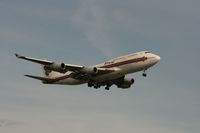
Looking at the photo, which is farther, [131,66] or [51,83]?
[51,83]

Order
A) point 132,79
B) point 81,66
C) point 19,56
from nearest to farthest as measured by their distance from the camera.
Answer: point 19,56
point 81,66
point 132,79

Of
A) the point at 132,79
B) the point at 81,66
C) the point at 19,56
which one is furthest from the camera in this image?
the point at 132,79

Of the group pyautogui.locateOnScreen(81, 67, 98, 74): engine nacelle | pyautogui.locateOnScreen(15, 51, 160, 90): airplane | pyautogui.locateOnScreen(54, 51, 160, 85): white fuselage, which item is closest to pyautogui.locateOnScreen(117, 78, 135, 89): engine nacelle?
pyautogui.locateOnScreen(15, 51, 160, 90): airplane

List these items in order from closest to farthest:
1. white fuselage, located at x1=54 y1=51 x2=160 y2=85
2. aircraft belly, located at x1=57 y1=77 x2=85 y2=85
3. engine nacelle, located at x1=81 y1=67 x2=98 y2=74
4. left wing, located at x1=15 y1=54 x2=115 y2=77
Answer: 1. left wing, located at x1=15 y1=54 x2=115 y2=77
2. white fuselage, located at x1=54 y1=51 x2=160 y2=85
3. engine nacelle, located at x1=81 y1=67 x2=98 y2=74
4. aircraft belly, located at x1=57 y1=77 x2=85 y2=85

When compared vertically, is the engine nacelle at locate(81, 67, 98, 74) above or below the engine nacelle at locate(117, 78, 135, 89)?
below

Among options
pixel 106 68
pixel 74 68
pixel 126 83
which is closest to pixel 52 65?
pixel 74 68

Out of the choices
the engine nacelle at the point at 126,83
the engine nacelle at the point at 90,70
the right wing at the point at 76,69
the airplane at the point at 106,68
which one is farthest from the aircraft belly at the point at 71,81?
the engine nacelle at the point at 126,83

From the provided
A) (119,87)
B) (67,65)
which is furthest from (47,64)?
(119,87)

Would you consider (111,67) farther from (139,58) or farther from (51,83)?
(51,83)

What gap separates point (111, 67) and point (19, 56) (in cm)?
1910

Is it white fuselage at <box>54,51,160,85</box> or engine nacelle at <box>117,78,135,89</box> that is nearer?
white fuselage at <box>54,51,160,85</box>

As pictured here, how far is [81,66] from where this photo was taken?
365ft

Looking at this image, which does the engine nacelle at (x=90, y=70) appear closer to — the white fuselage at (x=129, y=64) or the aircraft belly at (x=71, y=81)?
the white fuselage at (x=129, y=64)

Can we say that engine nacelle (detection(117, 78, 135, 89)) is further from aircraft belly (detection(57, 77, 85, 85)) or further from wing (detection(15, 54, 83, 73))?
wing (detection(15, 54, 83, 73))
